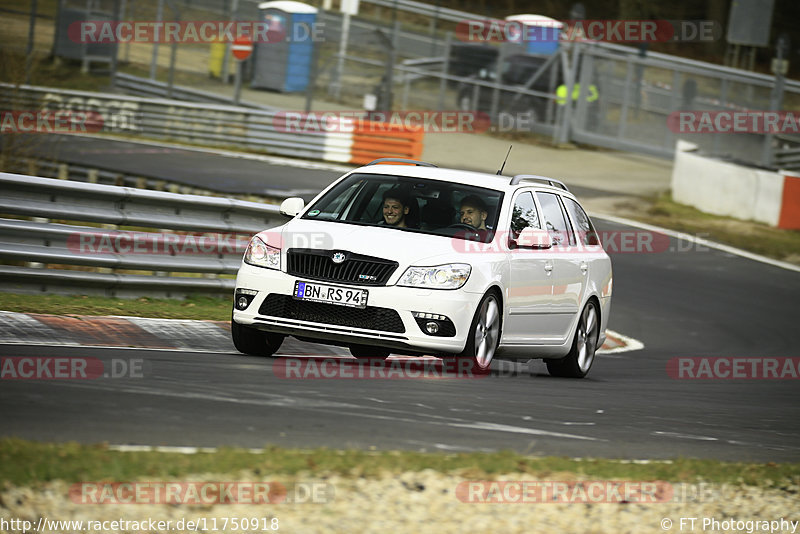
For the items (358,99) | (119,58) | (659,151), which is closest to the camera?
(659,151)

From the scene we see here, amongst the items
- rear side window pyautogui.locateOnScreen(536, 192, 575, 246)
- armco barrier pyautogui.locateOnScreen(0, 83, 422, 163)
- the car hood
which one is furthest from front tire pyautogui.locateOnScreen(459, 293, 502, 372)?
armco barrier pyautogui.locateOnScreen(0, 83, 422, 163)

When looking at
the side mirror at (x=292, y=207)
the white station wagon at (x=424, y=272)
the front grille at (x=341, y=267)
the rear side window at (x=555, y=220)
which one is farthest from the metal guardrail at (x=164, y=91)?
the front grille at (x=341, y=267)

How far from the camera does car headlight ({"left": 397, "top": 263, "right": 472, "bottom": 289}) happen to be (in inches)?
352

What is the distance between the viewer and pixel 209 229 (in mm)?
12531

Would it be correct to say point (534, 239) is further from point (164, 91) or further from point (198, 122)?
point (164, 91)

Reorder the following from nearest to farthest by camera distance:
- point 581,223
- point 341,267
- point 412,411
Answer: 1. point 412,411
2. point 341,267
3. point 581,223

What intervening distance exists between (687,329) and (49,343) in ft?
29.5

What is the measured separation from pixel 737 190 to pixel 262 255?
1731cm

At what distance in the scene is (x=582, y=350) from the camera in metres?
11.4

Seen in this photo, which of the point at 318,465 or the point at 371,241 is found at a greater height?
the point at 371,241

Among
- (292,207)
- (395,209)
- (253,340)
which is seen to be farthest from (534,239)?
(253,340)

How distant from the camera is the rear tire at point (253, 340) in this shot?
9.52m

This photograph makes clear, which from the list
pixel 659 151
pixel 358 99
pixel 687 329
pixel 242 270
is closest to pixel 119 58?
pixel 358 99

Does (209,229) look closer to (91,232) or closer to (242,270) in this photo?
(91,232)
